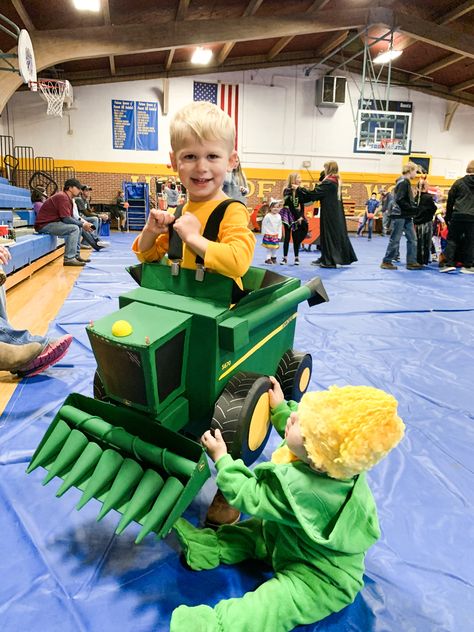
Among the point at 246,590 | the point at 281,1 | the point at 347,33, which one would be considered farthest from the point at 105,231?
the point at 246,590

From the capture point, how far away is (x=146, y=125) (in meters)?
11.6

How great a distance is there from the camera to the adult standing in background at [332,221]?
5672 millimetres

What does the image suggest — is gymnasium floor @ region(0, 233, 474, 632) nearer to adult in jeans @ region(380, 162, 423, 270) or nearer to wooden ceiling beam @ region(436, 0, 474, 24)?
adult in jeans @ region(380, 162, 423, 270)

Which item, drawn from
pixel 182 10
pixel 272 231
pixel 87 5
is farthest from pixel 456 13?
pixel 87 5

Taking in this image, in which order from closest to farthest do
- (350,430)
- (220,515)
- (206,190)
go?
1. (350,430)
2. (220,515)
3. (206,190)

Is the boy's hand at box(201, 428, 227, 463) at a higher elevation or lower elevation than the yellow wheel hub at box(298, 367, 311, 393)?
higher

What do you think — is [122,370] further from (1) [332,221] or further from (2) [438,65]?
(2) [438,65]

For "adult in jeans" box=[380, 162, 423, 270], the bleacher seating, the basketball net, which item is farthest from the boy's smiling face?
the basketball net

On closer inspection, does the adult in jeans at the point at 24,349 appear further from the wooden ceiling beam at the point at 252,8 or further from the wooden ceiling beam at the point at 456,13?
the wooden ceiling beam at the point at 456,13

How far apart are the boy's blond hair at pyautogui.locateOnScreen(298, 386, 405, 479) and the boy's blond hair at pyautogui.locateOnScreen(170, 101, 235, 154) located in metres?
0.80

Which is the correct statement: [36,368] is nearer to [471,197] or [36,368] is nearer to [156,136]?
[471,197]

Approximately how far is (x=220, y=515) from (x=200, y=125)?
42.0 inches

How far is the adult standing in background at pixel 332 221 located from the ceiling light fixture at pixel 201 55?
6286mm

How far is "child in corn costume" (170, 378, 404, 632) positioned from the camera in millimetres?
812
